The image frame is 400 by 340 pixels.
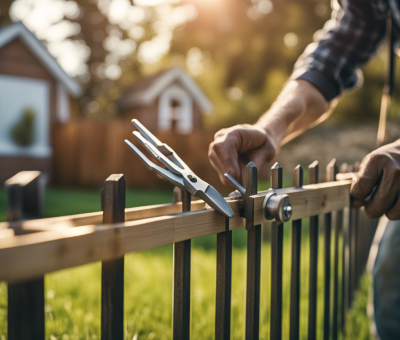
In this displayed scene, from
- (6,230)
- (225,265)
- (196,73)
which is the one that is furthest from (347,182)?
(196,73)

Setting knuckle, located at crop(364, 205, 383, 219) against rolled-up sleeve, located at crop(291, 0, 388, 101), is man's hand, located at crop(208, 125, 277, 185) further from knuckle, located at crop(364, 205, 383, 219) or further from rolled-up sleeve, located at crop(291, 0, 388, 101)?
rolled-up sleeve, located at crop(291, 0, 388, 101)

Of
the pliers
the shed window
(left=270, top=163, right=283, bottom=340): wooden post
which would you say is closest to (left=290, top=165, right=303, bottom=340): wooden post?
(left=270, top=163, right=283, bottom=340): wooden post

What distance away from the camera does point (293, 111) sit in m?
1.98

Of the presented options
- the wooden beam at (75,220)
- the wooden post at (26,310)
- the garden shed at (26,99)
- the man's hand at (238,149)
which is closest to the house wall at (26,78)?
the garden shed at (26,99)

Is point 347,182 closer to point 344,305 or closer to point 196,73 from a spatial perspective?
point 344,305

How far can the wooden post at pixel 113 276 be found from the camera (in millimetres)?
826

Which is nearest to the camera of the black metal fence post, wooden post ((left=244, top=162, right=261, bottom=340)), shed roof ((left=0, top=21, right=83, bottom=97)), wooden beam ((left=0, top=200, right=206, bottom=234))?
wooden beam ((left=0, top=200, right=206, bottom=234))

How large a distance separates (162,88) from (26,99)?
20.8 ft

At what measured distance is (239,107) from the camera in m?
23.2

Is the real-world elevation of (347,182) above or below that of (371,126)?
below

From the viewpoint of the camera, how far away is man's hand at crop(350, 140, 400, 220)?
4.53ft

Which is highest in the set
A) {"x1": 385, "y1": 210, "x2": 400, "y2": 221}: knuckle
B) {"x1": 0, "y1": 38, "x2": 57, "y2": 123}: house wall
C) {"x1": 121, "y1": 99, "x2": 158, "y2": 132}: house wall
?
{"x1": 0, "y1": 38, "x2": 57, "y2": 123}: house wall

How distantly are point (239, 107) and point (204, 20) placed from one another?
27.5ft

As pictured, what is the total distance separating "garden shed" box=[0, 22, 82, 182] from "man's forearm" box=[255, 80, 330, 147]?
1133 centimetres
